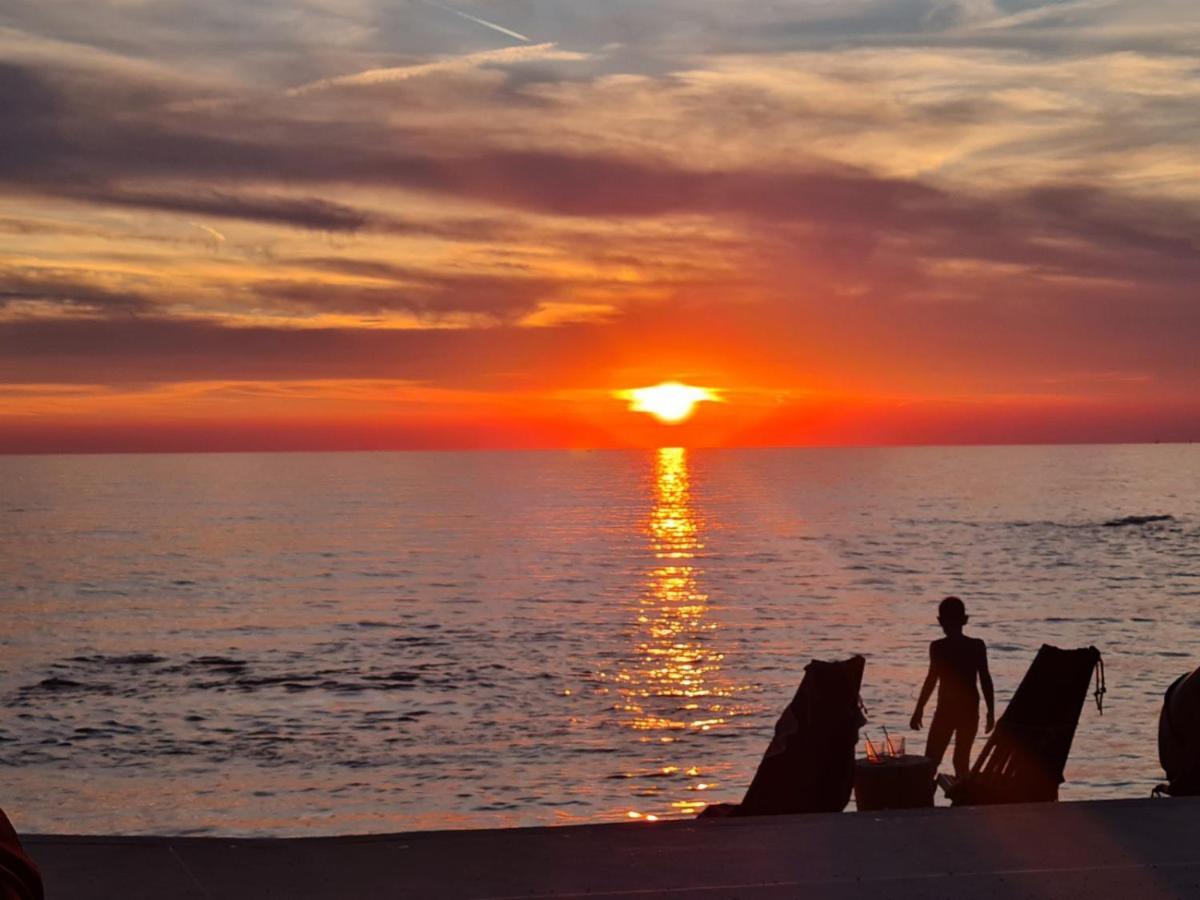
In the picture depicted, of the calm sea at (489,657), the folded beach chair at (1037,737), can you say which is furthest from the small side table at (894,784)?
the calm sea at (489,657)

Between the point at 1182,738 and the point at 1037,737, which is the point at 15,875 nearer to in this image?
the point at 1037,737

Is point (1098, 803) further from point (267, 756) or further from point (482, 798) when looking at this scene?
point (267, 756)

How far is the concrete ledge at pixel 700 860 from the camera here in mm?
7512

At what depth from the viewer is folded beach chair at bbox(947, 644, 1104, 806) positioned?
11172 mm

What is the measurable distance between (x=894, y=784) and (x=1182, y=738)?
2.59 meters

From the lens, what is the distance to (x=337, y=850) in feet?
27.5

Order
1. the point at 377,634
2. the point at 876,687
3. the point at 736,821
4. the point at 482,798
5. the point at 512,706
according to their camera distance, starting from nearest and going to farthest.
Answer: the point at 736,821
the point at 482,798
the point at 512,706
the point at 876,687
the point at 377,634

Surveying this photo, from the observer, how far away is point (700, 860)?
8094 millimetres

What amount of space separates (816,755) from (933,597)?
45614 millimetres

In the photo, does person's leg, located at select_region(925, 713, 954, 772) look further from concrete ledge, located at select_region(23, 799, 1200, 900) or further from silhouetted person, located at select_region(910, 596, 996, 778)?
concrete ledge, located at select_region(23, 799, 1200, 900)

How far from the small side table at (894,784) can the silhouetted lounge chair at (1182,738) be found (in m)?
2.19

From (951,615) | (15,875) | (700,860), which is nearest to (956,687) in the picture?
(951,615)

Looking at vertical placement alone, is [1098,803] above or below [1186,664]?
above

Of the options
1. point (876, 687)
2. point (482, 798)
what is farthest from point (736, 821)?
point (876, 687)
